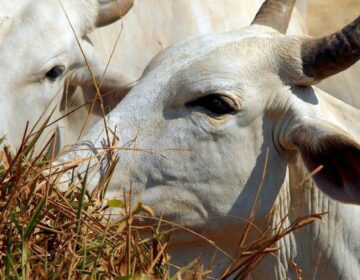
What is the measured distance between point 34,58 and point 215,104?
2072 mm

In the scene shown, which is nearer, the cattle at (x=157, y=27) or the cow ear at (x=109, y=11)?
the cow ear at (x=109, y=11)

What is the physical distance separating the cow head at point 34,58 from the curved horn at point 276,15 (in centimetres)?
142

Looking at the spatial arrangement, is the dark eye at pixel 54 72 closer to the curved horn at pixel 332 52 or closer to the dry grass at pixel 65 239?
the curved horn at pixel 332 52

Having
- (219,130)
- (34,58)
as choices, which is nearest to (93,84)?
(34,58)

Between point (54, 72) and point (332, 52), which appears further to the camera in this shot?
point (54, 72)

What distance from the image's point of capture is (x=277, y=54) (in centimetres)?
495

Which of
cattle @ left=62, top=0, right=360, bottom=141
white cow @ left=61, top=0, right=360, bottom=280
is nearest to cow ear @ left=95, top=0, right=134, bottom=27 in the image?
cattle @ left=62, top=0, right=360, bottom=141

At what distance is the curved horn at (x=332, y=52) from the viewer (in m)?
4.78

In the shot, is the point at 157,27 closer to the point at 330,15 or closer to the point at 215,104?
the point at 330,15

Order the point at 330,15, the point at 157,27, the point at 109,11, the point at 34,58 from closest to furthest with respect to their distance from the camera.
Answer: the point at 34,58 < the point at 109,11 < the point at 157,27 < the point at 330,15

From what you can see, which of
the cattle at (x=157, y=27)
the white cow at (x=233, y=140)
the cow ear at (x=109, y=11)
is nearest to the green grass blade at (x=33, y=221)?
the white cow at (x=233, y=140)

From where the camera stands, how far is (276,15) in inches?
217

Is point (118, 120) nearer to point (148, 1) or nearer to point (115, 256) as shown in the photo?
point (115, 256)

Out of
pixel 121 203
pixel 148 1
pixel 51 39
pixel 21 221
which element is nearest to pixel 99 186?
pixel 121 203
